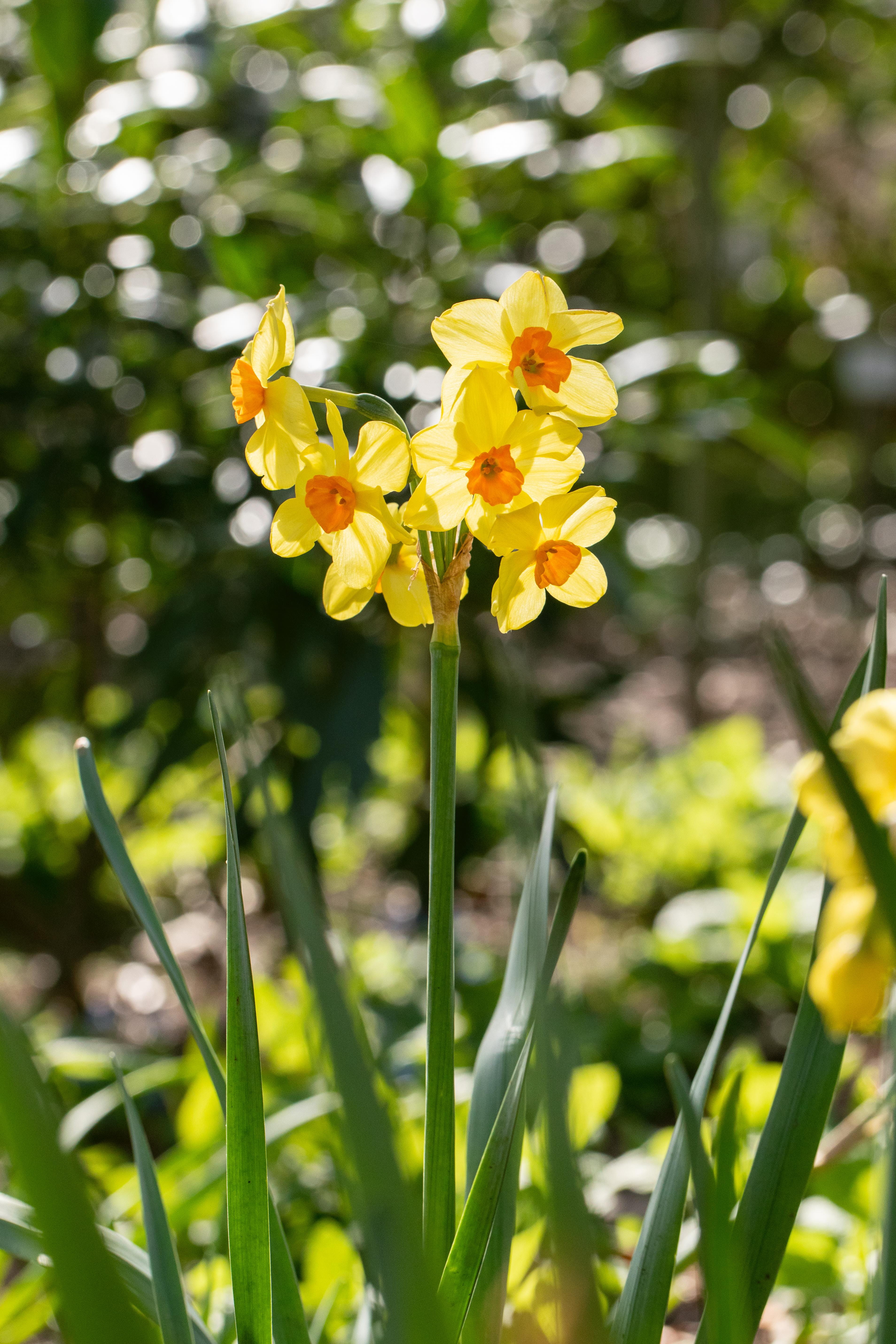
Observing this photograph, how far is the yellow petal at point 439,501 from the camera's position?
1.22 ft

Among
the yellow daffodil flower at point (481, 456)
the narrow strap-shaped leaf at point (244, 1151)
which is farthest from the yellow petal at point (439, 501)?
Answer: the narrow strap-shaped leaf at point (244, 1151)

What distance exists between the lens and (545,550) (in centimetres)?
41

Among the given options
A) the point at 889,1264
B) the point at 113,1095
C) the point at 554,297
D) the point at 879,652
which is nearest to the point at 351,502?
the point at 554,297

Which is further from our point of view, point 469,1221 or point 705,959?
point 705,959

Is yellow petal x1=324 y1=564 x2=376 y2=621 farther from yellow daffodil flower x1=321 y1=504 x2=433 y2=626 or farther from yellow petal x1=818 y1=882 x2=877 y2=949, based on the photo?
yellow petal x1=818 y1=882 x2=877 y2=949

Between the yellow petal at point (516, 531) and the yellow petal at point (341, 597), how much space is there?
61 mm

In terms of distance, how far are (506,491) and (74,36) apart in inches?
42.6

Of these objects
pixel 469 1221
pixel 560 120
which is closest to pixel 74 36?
pixel 560 120

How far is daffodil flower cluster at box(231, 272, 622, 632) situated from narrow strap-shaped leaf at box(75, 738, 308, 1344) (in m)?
0.13

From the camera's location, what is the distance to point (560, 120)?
1.58 metres

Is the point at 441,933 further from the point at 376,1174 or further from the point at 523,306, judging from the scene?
the point at 523,306

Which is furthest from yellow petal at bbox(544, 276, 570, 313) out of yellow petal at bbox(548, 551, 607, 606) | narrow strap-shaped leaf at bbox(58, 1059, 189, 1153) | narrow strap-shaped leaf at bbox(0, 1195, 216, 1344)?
narrow strap-shaped leaf at bbox(58, 1059, 189, 1153)

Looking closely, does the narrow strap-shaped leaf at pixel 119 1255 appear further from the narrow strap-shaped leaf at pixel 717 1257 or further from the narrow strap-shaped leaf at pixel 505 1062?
the narrow strap-shaped leaf at pixel 717 1257

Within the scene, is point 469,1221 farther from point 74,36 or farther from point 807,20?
point 807,20
